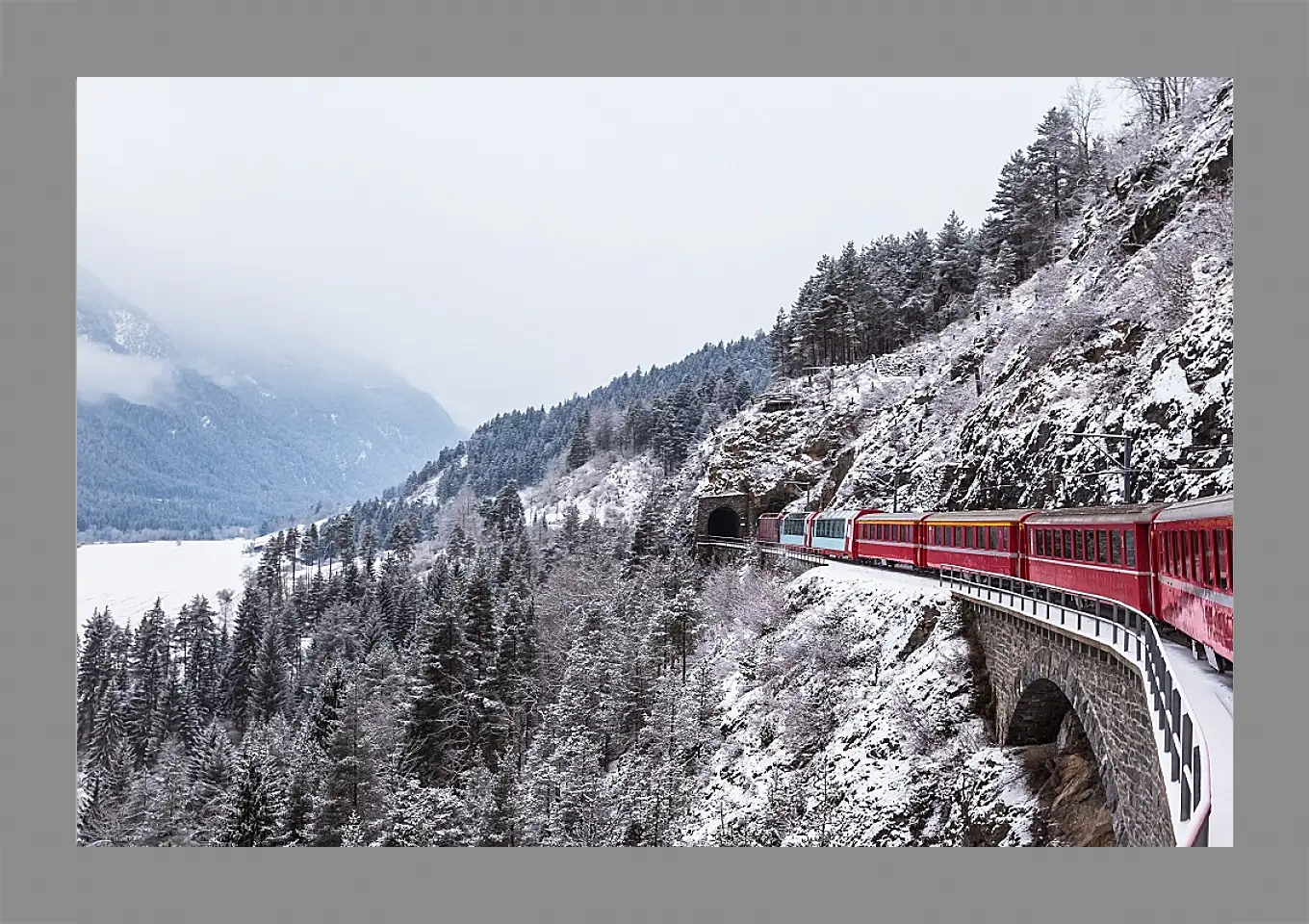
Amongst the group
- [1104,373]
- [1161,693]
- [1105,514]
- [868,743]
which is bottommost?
[868,743]

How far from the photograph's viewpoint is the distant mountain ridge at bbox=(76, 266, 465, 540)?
2111cm

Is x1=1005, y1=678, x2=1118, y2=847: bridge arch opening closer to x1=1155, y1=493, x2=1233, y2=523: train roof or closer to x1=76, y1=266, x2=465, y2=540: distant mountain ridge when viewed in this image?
x1=1155, y1=493, x2=1233, y2=523: train roof

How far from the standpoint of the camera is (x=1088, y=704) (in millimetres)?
11602

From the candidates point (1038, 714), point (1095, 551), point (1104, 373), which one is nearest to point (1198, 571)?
point (1095, 551)

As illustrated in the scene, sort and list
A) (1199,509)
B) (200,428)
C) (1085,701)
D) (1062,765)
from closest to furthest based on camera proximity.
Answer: (1199,509) < (1085,701) < (1062,765) < (200,428)

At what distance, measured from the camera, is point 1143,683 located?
8922mm

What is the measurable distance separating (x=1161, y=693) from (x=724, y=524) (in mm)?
47681

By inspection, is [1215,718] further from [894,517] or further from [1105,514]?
[894,517]

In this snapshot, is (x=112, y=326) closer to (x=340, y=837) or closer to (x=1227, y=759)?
(x=340, y=837)

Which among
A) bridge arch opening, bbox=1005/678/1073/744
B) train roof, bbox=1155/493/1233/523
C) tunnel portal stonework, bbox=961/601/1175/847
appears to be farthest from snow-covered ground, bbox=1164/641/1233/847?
bridge arch opening, bbox=1005/678/1073/744

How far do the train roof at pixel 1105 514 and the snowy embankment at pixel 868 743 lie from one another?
323 cm
